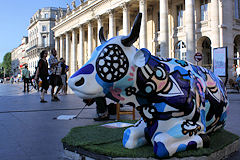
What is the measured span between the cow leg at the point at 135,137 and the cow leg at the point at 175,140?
0.35 meters

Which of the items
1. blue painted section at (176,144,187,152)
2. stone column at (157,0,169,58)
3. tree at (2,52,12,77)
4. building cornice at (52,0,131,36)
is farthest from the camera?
tree at (2,52,12,77)

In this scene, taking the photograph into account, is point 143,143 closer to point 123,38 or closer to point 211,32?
point 123,38

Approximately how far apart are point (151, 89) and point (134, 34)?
575 mm

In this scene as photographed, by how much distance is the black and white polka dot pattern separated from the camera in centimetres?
230

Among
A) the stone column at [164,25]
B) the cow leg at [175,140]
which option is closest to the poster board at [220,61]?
the stone column at [164,25]

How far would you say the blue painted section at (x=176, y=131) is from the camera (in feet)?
7.64

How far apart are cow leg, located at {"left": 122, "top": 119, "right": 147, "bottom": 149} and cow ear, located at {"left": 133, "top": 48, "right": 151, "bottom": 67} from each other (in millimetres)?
826

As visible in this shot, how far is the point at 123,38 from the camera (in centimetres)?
240

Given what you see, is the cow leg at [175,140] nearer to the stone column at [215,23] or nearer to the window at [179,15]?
the stone column at [215,23]

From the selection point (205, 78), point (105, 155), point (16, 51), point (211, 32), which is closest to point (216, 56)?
point (211, 32)

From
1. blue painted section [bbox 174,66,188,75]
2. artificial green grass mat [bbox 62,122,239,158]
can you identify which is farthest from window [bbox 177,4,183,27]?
blue painted section [bbox 174,66,188,75]

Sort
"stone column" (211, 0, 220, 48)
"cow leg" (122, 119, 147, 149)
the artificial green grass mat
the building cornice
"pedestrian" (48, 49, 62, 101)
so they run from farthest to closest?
the building cornice → "stone column" (211, 0, 220, 48) → "pedestrian" (48, 49, 62, 101) → "cow leg" (122, 119, 147, 149) → the artificial green grass mat

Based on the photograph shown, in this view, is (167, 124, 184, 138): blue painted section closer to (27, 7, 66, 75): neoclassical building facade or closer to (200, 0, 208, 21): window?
(200, 0, 208, 21): window

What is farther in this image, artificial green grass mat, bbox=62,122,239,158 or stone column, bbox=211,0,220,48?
stone column, bbox=211,0,220,48
